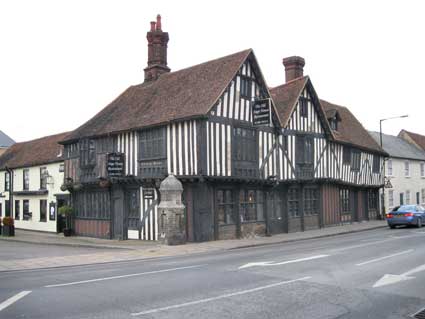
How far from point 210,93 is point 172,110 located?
1984 mm

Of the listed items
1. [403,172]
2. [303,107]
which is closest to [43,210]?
[303,107]

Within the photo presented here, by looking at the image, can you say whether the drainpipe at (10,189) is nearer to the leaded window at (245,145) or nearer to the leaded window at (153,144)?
the leaded window at (153,144)

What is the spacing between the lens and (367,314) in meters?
7.17

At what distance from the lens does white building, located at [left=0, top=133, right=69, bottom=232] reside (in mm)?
29938

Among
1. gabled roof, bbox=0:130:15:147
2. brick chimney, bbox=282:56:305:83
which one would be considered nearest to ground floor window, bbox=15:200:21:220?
gabled roof, bbox=0:130:15:147

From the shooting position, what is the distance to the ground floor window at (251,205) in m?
22.4

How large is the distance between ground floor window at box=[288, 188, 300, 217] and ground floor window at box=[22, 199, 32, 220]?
18.8 meters

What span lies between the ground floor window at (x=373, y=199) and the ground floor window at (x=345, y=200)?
13.4ft

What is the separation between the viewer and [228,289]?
9.00 meters

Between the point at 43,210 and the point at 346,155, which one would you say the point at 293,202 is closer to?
the point at 346,155

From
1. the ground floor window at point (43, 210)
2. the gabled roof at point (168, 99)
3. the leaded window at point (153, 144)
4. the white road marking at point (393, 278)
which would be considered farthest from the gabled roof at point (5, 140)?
the white road marking at point (393, 278)

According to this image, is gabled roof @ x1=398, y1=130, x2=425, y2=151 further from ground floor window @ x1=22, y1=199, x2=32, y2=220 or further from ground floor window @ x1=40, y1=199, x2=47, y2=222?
ground floor window @ x1=22, y1=199, x2=32, y2=220

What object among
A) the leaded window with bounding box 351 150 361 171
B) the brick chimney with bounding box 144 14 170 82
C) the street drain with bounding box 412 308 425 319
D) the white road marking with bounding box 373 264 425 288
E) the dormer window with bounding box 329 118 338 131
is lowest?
the white road marking with bounding box 373 264 425 288

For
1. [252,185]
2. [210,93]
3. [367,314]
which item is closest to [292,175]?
[252,185]
